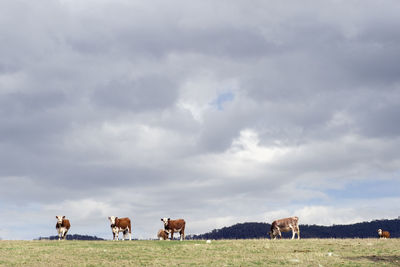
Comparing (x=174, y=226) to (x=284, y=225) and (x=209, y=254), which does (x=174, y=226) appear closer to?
(x=284, y=225)

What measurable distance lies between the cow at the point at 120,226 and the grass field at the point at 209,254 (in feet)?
33.2

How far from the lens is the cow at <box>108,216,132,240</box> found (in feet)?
177

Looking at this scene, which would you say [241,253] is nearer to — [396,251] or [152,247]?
[152,247]

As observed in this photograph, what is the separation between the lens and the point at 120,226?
54.2 meters

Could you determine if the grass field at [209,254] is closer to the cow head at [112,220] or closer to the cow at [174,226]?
the cow head at [112,220]

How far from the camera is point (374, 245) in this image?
136 ft

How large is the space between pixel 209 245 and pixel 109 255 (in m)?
9.66

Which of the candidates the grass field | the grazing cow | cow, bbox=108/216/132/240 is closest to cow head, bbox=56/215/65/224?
cow, bbox=108/216/132/240

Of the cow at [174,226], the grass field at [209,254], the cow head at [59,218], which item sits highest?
the cow head at [59,218]

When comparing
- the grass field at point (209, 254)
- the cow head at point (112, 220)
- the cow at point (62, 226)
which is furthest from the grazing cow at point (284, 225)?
the cow at point (62, 226)

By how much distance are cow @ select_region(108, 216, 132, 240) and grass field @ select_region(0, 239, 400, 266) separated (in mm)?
10118

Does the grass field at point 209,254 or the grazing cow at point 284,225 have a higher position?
the grazing cow at point 284,225

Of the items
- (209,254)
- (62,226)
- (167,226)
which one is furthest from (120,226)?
(209,254)

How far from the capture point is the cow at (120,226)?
177 ft
